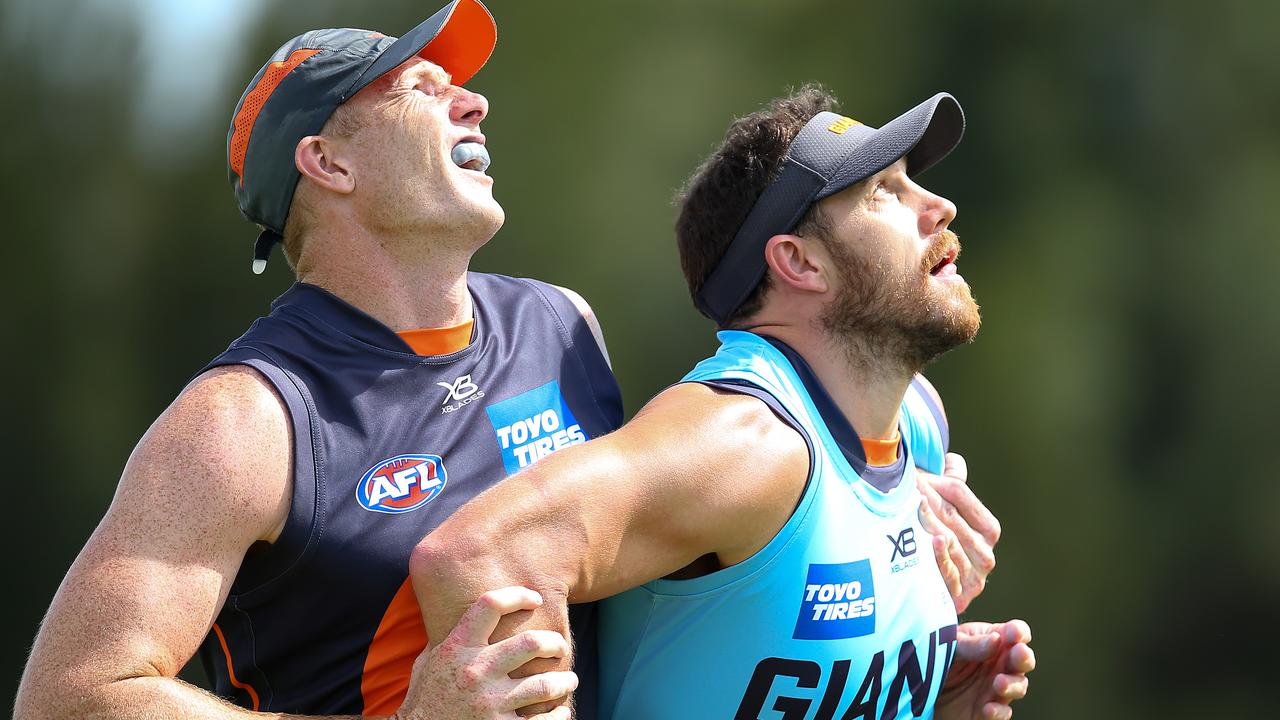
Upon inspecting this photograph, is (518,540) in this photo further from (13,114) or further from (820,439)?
(13,114)

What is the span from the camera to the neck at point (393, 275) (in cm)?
279

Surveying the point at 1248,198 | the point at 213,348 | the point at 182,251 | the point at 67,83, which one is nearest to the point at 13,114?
the point at 67,83

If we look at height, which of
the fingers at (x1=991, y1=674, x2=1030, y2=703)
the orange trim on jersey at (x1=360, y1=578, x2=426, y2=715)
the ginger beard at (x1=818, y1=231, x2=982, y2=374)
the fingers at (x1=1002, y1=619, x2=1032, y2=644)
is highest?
the ginger beard at (x1=818, y1=231, x2=982, y2=374)

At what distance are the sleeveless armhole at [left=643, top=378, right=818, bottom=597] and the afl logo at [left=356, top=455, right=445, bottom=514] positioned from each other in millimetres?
480

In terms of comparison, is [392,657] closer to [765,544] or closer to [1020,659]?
[765,544]

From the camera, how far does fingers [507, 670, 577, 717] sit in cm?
220

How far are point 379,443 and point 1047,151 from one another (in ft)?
25.4

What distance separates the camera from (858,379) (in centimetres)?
289

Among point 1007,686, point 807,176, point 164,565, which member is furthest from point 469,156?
point 1007,686

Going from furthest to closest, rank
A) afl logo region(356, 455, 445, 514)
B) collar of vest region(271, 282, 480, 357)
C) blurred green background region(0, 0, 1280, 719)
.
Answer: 1. blurred green background region(0, 0, 1280, 719)
2. collar of vest region(271, 282, 480, 357)
3. afl logo region(356, 455, 445, 514)

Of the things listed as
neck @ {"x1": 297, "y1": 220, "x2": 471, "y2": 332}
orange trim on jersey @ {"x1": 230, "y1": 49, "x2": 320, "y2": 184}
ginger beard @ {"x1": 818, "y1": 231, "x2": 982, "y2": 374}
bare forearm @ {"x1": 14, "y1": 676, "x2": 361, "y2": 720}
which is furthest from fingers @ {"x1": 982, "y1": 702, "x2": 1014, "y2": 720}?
orange trim on jersey @ {"x1": 230, "y1": 49, "x2": 320, "y2": 184}

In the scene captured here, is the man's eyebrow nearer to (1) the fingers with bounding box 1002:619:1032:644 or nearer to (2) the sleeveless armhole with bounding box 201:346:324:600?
(2) the sleeveless armhole with bounding box 201:346:324:600

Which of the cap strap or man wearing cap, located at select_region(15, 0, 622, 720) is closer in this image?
man wearing cap, located at select_region(15, 0, 622, 720)

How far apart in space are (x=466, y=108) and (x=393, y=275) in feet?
1.52
